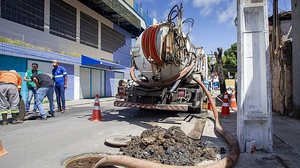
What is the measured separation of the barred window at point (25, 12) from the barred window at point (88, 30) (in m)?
5.07

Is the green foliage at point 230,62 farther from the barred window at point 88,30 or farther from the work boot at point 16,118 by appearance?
the work boot at point 16,118

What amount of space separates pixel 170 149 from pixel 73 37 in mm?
16987

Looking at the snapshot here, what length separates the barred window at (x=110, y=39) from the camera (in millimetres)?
25156

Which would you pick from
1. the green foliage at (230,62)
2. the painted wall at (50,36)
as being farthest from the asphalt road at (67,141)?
the green foliage at (230,62)

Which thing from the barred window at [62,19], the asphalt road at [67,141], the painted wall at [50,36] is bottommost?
the asphalt road at [67,141]

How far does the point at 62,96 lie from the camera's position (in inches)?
396

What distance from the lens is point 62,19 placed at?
1830cm

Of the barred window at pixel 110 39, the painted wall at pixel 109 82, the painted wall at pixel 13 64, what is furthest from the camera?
the barred window at pixel 110 39

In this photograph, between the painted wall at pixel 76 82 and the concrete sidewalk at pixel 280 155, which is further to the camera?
the painted wall at pixel 76 82

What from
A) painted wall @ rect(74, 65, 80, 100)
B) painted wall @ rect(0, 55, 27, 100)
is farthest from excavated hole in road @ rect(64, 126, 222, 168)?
painted wall @ rect(74, 65, 80, 100)

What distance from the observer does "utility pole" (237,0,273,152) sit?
4.76m

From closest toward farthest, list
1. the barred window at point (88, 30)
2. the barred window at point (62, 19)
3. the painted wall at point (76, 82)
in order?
the barred window at point (62, 19) < the painted wall at point (76, 82) < the barred window at point (88, 30)

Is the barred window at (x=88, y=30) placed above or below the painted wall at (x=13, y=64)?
above

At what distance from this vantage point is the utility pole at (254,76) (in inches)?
187
